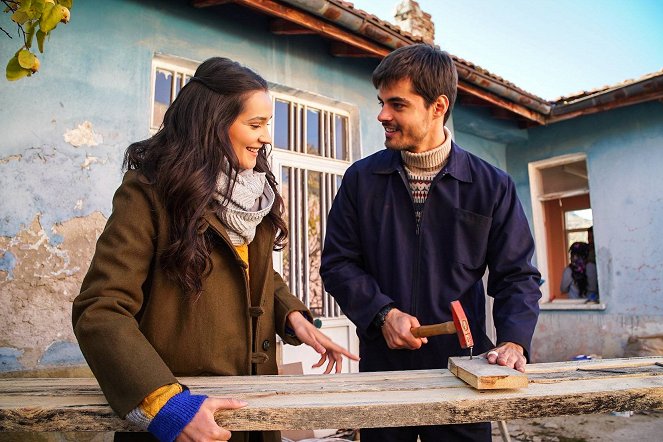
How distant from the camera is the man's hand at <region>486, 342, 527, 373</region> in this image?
139 cm

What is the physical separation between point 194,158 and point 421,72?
3.61 feet

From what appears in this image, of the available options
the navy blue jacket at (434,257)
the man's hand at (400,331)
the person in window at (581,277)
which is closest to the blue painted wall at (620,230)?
the person in window at (581,277)

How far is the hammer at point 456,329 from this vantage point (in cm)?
149

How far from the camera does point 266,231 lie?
1.65 m

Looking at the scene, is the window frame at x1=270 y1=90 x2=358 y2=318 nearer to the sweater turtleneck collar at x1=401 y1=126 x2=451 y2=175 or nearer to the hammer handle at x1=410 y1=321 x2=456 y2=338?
the sweater turtleneck collar at x1=401 y1=126 x2=451 y2=175

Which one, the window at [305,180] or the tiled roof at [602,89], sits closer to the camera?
the window at [305,180]

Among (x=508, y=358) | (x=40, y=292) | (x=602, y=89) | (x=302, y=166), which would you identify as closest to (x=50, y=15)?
(x=508, y=358)

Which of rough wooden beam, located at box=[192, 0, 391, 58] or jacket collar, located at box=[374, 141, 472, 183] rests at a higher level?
rough wooden beam, located at box=[192, 0, 391, 58]

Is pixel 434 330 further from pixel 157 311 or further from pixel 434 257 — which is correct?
pixel 157 311

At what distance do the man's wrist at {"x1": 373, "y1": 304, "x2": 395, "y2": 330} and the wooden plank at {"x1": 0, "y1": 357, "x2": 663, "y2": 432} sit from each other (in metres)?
0.38

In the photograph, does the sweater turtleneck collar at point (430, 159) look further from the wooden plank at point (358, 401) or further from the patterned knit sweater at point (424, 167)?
the wooden plank at point (358, 401)

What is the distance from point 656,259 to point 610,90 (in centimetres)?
243

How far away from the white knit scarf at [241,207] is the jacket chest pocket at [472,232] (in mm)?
762

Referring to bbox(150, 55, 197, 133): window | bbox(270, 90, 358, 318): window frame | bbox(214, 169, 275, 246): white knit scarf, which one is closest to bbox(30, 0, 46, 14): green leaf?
bbox(214, 169, 275, 246): white knit scarf
